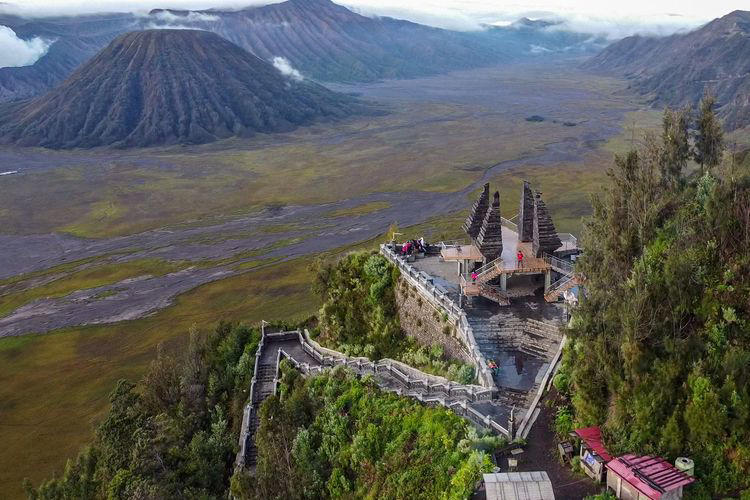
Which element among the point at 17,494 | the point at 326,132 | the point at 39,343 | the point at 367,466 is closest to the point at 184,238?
the point at 39,343

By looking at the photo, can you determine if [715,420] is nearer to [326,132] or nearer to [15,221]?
[15,221]

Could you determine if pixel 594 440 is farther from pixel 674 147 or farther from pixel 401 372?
pixel 674 147

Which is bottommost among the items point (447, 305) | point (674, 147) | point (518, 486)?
point (447, 305)

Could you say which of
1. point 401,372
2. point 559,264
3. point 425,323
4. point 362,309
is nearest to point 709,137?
point 559,264

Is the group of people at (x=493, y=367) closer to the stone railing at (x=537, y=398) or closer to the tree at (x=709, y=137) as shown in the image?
the stone railing at (x=537, y=398)

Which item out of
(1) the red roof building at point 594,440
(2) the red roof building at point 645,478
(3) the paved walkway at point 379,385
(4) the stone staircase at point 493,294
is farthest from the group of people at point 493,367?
(2) the red roof building at point 645,478

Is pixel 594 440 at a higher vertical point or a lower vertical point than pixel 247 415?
higher
